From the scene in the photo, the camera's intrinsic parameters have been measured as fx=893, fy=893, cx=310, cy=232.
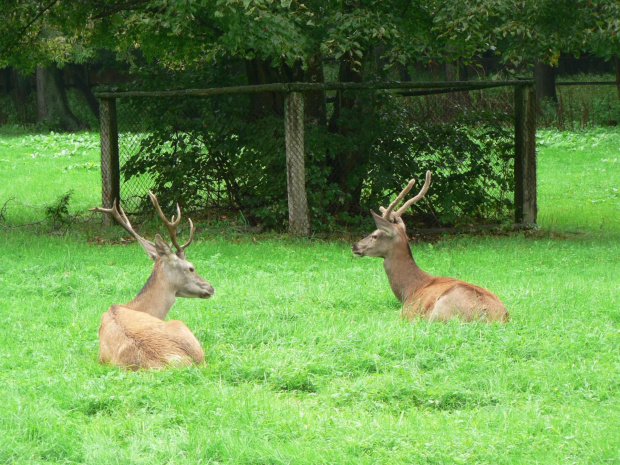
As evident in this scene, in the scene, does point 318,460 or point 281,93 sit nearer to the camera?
point 318,460

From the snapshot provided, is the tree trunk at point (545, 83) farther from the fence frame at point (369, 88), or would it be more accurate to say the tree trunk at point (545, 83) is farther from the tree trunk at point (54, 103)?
the fence frame at point (369, 88)

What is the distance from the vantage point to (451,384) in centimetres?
512

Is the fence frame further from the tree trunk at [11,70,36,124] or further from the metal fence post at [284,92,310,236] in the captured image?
the tree trunk at [11,70,36,124]

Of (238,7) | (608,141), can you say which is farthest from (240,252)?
(608,141)

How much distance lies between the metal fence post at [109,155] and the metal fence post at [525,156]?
5552mm

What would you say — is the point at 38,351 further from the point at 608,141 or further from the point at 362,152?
the point at 608,141

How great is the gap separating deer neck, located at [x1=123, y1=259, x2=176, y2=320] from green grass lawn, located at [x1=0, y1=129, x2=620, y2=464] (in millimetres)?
322

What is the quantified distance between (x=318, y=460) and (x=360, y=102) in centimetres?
858

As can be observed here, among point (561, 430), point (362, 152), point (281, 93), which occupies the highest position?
point (281, 93)

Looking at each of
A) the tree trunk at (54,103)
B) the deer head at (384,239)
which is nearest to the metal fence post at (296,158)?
the deer head at (384,239)

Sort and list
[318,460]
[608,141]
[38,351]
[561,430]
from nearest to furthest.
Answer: [318,460], [561,430], [38,351], [608,141]

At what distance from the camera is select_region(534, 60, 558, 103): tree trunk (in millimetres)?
28817

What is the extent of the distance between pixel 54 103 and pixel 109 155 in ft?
70.4

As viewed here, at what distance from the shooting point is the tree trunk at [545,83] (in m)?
28.8
